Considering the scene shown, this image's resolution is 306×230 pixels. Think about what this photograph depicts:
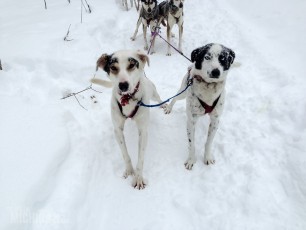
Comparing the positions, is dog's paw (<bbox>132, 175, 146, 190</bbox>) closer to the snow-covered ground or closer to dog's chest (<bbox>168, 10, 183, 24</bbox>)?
the snow-covered ground

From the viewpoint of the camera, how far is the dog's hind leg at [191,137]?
3.34 meters

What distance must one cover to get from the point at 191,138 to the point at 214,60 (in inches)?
40.9

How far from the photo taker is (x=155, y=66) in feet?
19.8

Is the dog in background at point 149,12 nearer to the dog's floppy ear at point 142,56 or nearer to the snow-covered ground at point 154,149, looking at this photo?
the snow-covered ground at point 154,149

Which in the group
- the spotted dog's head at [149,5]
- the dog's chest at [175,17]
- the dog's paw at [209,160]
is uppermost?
the spotted dog's head at [149,5]

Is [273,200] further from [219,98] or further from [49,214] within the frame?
[49,214]

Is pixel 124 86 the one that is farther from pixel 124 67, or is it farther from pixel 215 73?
pixel 215 73

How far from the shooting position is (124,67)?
2773 millimetres

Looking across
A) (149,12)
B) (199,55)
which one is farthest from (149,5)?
(199,55)

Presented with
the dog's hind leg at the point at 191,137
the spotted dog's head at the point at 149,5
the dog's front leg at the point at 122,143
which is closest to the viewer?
the dog's front leg at the point at 122,143

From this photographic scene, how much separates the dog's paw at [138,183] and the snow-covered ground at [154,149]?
0.21 ft

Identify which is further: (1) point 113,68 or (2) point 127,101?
(2) point 127,101

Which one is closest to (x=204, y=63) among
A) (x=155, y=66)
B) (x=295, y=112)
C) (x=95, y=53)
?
(x=295, y=112)

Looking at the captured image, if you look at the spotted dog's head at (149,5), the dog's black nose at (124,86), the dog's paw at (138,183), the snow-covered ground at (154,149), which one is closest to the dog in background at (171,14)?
the spotted dog's head at (149,5)
